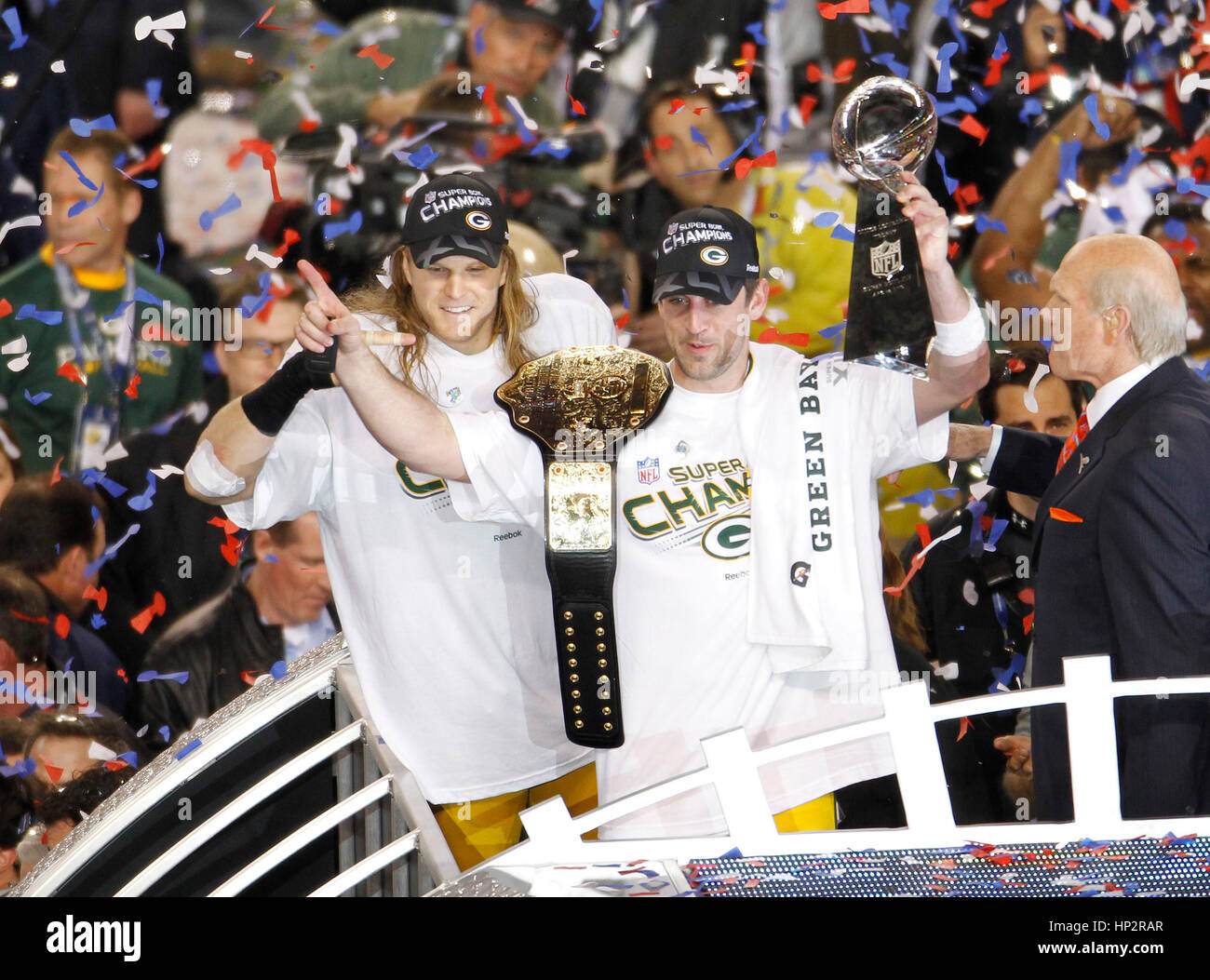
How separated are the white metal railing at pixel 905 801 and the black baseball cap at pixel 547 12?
231cm

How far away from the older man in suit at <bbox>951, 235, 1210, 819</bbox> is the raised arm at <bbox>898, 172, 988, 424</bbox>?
314mm

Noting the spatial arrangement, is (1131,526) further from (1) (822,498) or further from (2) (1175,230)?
(2) (1175,230)

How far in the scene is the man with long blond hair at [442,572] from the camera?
3.31 metres

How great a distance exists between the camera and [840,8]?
13.0 ft

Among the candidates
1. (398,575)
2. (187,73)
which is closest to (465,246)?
(398,575)

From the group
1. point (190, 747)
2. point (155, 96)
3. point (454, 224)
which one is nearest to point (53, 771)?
point (190, 747)

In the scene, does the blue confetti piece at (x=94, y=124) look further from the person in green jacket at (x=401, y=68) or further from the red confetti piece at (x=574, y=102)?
the red confetti piece at (x=574, y=102)

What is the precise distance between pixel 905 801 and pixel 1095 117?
7.76 ft

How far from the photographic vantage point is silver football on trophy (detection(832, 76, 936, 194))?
10.2ft

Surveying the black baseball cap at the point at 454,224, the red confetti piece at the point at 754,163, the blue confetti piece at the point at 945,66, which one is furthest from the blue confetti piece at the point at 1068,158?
the black baseball cap at the point at 454,224

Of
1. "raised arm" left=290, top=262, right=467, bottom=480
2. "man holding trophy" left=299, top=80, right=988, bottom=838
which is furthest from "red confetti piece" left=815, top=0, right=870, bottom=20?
"raised arm" left=290, top=262, right=467, bottom=480

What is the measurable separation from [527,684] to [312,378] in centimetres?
91

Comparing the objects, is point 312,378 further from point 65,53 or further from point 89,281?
point 65,53
